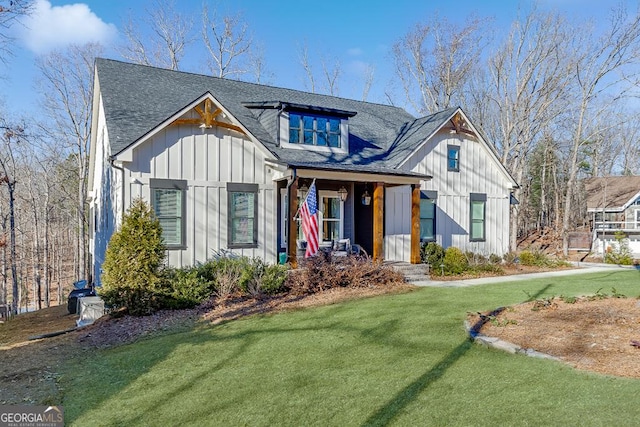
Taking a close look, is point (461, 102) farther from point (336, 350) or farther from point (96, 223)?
point (336, 350)

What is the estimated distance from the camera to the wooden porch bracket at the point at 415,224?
13.4 meters

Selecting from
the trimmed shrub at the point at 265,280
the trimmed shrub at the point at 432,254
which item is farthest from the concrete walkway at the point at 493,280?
the trimmed shrub at the point at 265,280

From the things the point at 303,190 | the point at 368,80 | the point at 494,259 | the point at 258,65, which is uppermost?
the point at 258,65

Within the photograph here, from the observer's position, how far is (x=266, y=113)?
14.4 m

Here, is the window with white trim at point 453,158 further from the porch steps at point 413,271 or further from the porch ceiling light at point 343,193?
the porch steps at point 413,271

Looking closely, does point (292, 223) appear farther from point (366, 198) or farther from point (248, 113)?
point (248, 113)

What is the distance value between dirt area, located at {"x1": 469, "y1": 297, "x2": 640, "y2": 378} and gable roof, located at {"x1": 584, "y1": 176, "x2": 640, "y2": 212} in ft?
82.2

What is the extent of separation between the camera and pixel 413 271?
499 inches

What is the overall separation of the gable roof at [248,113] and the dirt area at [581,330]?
6297 millimetres

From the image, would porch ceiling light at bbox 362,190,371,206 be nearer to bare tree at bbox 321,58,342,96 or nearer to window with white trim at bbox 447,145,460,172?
window with white trim at bbox 447,145,460,172

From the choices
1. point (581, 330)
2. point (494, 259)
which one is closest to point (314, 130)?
point (494, 259)

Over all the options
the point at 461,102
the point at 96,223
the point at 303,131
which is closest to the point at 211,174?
the point at 303,131

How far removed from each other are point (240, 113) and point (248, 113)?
39 cm

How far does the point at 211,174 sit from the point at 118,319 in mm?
4433
